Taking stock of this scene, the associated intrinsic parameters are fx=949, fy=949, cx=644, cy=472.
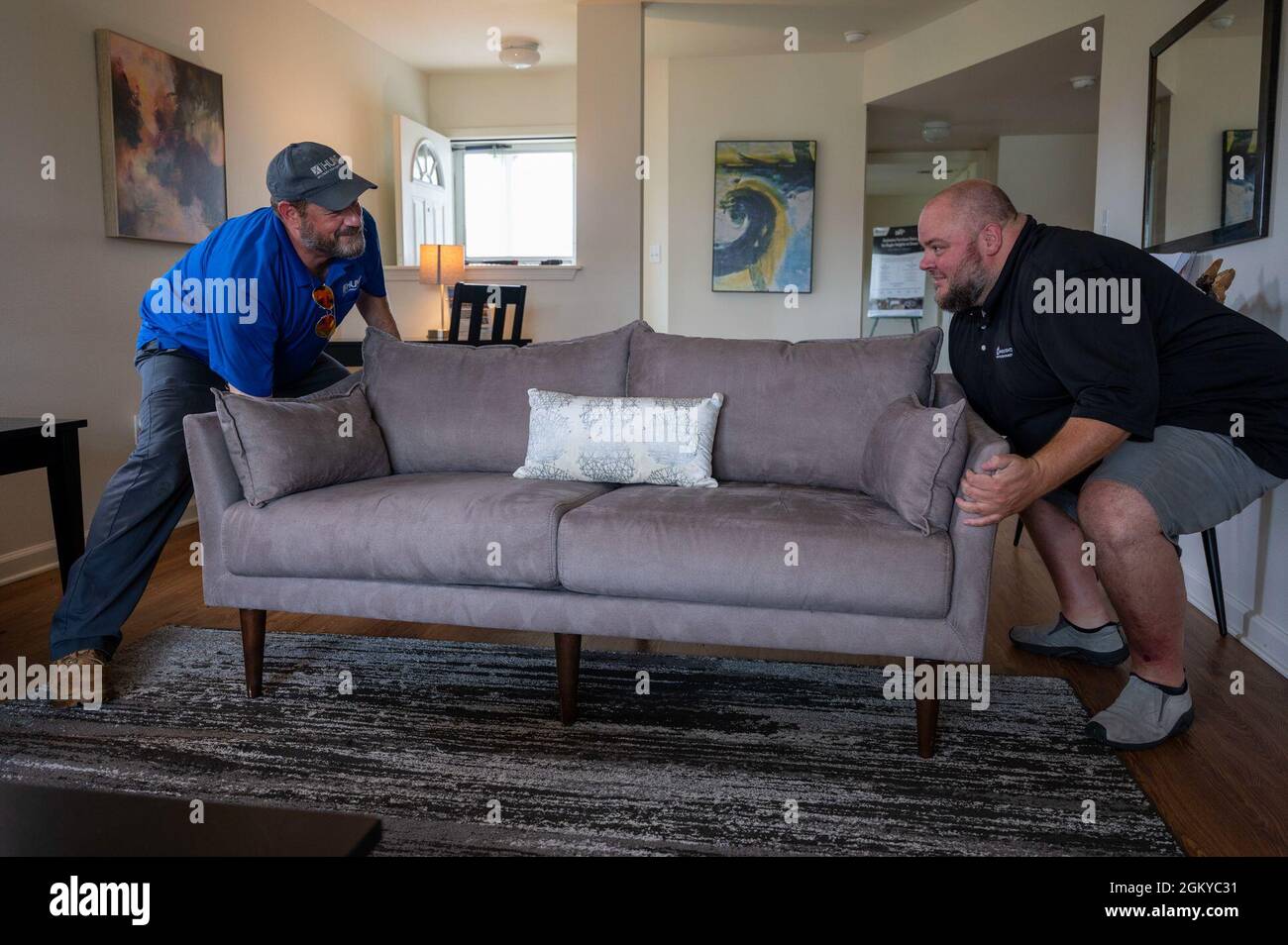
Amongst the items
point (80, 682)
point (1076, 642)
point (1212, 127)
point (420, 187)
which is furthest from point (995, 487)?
point (420, 187)

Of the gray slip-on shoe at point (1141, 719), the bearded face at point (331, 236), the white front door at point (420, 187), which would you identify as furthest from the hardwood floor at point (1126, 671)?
the white front door at point (420, 187)

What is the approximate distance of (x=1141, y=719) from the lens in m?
2.04

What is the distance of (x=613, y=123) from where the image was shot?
5.29 metres

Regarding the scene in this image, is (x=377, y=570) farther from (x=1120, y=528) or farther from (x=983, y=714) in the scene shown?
(x=1120, y=528)

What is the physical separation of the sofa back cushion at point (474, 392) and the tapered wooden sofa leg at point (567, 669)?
2.34 feet

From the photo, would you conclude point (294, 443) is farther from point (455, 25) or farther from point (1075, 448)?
point (455, 25)

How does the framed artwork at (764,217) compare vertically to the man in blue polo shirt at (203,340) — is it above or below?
above

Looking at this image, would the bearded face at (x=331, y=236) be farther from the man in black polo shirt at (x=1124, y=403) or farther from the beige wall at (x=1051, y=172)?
the beige wall at (x=1051, y=172)

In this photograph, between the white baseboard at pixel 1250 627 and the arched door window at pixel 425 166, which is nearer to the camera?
the white baseboard at pixel 1250 627

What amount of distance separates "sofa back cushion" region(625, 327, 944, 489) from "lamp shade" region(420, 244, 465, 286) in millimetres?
3240

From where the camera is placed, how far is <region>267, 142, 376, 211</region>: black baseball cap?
8.00 ft

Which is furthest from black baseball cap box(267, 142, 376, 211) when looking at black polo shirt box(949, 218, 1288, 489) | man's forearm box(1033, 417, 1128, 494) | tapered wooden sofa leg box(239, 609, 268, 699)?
man's forearm box(1033, 417, 1128, 494)

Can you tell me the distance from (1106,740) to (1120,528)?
0.45 m

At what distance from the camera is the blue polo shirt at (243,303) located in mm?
2426
